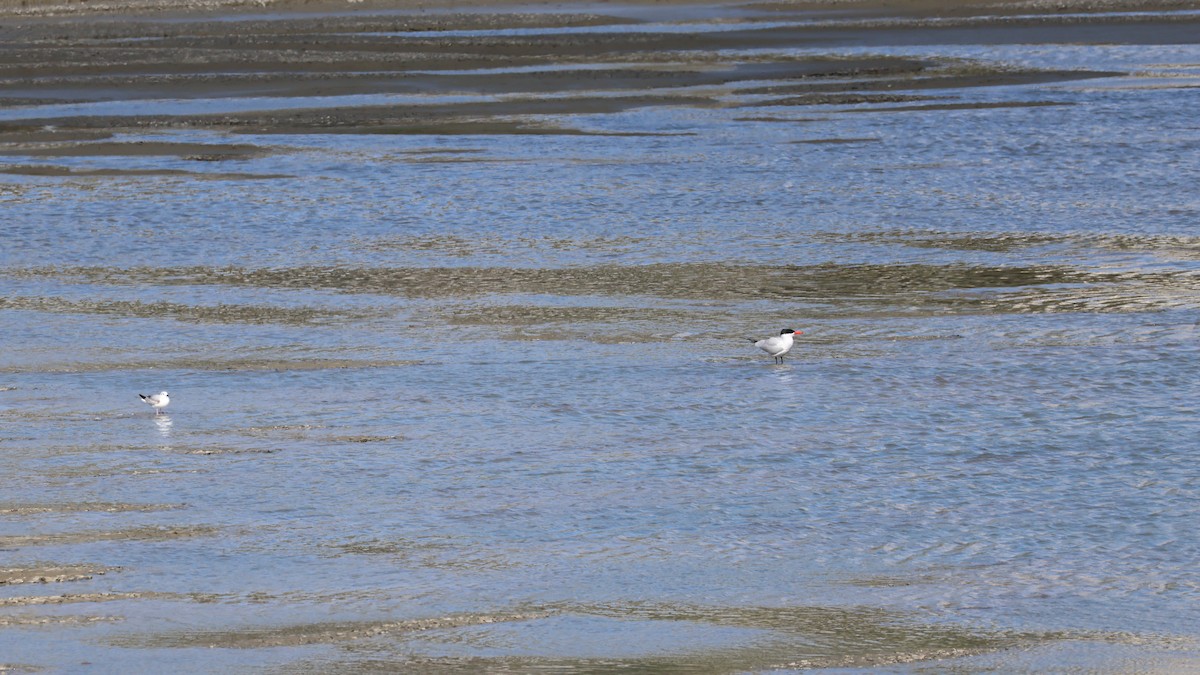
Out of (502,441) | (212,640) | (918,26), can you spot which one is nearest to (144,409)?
(502,441)

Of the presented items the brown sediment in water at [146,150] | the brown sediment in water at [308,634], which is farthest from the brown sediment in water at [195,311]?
the brown sediment in water at [146,150]

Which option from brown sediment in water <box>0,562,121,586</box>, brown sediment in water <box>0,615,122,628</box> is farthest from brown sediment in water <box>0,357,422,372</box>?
brown sediment in water <box>0,615,122,628</box>

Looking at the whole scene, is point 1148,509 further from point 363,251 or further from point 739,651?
point 363,251

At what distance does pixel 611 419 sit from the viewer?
11023mm

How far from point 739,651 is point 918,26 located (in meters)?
28.9

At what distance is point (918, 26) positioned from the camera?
3472 cm

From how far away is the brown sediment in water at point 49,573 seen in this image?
26.6 ft

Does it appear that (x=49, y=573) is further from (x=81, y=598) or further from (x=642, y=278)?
(x=642, y=278)

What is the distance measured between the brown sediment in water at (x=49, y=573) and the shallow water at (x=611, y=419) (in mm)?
33

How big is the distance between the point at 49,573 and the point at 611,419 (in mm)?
3851

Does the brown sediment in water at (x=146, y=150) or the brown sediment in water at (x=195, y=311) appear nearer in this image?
the brown sediment in water at (x=195, y=311)

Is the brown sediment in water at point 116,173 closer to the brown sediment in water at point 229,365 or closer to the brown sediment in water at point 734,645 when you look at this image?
the brown sediment in water at point 229,365

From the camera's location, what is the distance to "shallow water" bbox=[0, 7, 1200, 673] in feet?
25.4

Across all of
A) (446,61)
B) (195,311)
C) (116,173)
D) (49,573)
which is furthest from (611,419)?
(446,61)
